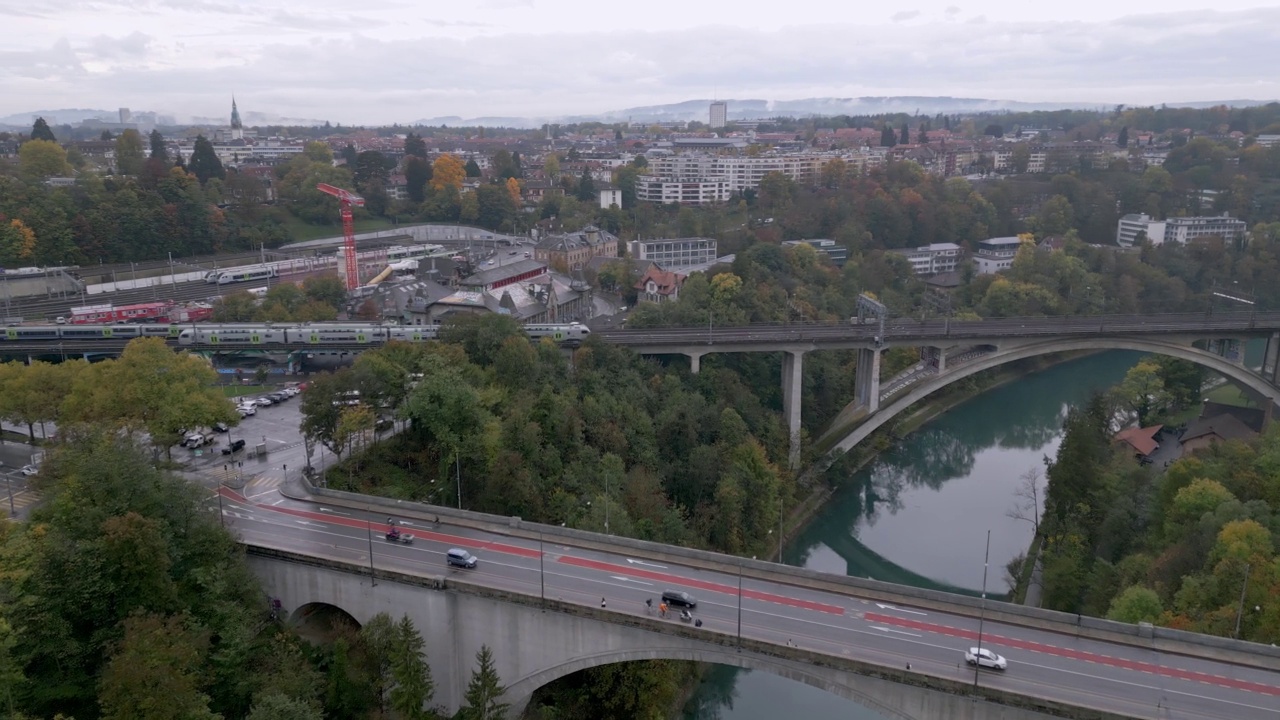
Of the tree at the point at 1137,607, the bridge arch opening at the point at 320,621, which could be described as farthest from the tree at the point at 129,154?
the tree at the point at 1137,607

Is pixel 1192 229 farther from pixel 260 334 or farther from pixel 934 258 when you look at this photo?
pixel 260 334

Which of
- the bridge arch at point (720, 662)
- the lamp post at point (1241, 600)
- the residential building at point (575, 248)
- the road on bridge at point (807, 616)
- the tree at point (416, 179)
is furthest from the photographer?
the tree at point (416, 179)

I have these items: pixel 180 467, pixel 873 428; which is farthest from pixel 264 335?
pixel 873 428

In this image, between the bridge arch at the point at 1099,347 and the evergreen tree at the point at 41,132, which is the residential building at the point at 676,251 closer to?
the bridge arch at the point at 1099,347

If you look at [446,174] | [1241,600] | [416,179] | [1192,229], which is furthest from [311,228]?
[1192,229]

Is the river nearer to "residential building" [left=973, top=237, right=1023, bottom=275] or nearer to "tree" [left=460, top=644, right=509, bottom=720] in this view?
"tree" [left=460, top=644, right=509, bottom=720]

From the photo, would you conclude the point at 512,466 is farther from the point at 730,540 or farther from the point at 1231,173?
the point at 1231,173
